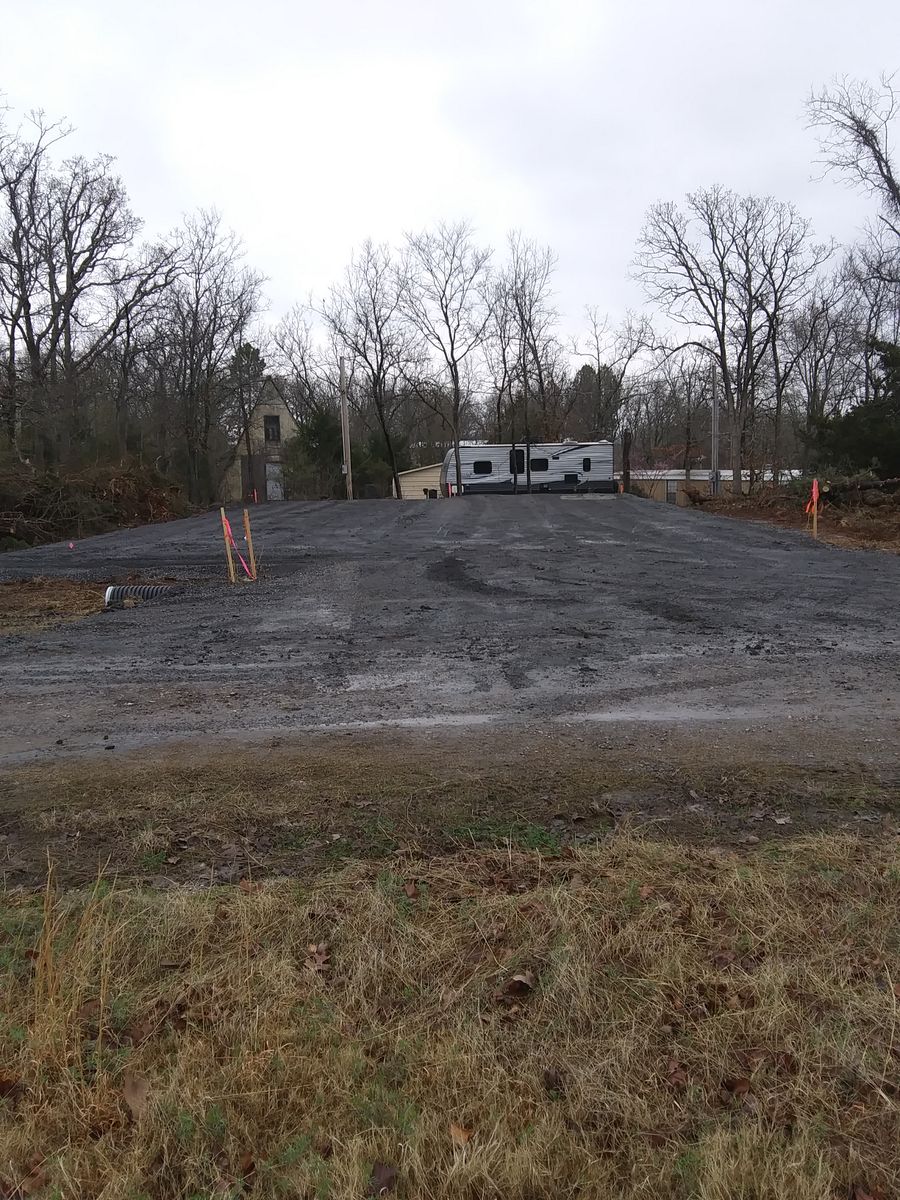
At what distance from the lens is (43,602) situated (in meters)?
11.3

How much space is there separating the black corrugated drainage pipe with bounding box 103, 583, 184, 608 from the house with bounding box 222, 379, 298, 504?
3349 cm

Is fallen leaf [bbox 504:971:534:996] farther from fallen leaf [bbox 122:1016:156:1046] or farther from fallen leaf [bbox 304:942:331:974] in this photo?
fallen leaf [bbox 122:1016:156:1046]

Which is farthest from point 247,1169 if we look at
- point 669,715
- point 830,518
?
point 830,518

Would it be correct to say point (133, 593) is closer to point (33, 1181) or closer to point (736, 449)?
point (33, 1181)

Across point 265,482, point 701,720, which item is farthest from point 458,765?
point 265,482

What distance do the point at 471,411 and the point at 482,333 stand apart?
29.3 feet

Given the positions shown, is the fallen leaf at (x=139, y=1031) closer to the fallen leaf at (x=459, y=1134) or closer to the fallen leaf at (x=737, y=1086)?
the fallen leaf at (x=459, y=1134)

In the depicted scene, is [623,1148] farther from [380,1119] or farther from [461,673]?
[461,673]

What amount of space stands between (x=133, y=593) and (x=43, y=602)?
135 centimetres

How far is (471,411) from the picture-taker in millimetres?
58781

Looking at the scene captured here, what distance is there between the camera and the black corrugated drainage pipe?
10859 mm

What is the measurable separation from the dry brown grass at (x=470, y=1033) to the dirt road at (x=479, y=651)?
212 cm

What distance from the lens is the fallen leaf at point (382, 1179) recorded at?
1927 mm

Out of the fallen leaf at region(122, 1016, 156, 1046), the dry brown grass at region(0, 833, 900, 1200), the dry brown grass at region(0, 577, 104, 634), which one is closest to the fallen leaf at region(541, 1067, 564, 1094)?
the dry brown grass at region(0, 833, 900, 1200)
